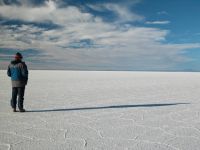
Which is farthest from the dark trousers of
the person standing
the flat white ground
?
the flat white ground

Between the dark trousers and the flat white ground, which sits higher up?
the dark trousers

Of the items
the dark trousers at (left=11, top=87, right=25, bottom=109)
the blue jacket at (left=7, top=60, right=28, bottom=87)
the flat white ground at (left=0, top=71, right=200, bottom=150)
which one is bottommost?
the flat white ground at (left=0, top=71, right=200, bottom=150)

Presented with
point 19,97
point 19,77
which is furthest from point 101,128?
point 19,77

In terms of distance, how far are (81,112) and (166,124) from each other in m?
2.11

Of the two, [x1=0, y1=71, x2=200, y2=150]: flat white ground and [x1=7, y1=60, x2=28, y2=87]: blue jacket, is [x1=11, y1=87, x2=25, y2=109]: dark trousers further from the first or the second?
[x1=0, y1=71, x2=200, y2=150]: flat white ground

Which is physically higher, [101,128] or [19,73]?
[19,73]

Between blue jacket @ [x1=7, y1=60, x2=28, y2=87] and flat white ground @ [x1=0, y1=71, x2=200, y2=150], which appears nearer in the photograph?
flat white ground @ [x1=0, y1=71, x2=200, y2=150]

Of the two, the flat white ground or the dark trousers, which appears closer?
the flat white ground

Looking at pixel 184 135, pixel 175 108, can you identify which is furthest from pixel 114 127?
pixel 175 108

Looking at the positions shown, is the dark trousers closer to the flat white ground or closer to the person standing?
the person standing

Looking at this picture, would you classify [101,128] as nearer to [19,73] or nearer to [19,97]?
[19,97]

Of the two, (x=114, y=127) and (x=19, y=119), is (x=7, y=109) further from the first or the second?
(x=114, y=127)

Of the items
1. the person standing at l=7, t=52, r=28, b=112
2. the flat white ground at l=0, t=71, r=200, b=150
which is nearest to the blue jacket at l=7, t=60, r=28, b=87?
the person standing at l=7, t=52, r=28, b=112

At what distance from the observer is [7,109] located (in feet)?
23.1
